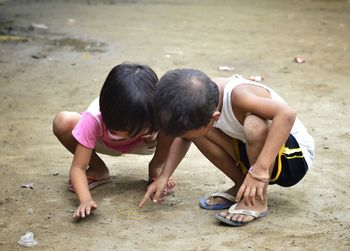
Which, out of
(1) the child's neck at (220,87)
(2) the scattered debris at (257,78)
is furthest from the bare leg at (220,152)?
(2) the scattered debris at (257,78)

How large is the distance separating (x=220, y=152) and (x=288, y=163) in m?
0.33

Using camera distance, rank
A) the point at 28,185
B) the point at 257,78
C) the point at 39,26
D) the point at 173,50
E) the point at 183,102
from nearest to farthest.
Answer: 1. the point at 183,102
2. the point at 28,185
3. the point at 257,78
4. the point at 173,50
5. the point at 39,26

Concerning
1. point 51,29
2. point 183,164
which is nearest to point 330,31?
point 51,29

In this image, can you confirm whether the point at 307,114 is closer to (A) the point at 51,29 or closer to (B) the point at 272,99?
(B) the point at 272,99

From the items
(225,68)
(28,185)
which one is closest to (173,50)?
(225,68)

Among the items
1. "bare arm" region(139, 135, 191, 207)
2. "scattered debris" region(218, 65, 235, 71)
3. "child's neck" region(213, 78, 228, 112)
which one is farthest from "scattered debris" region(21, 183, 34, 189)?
"scattered debris" region(218, 65, 235, 71)

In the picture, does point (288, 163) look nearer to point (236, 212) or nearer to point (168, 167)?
point (236, 212)

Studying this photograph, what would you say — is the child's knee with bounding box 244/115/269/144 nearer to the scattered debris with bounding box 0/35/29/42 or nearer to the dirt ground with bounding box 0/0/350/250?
the dirt ground with bounding box 0/0/350/250

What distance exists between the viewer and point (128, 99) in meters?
2.75

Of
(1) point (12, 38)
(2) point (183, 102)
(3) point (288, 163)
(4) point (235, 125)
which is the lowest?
(1) point (12, 38)

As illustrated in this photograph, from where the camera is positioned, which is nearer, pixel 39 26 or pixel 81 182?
pixel 81 182

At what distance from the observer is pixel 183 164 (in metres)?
3.73

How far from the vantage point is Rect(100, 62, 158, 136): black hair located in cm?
276

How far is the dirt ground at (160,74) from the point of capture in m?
2.79
